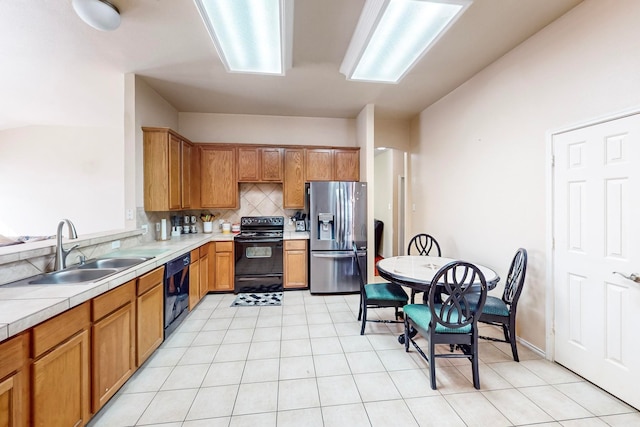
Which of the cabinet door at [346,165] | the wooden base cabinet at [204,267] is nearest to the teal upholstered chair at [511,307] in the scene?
the cabinet door at [346,165]

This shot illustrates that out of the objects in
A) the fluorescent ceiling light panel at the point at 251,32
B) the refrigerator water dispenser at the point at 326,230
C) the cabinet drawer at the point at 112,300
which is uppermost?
the fluorescent ceiling light panel at the point at 251,32

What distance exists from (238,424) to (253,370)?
52 centimetres

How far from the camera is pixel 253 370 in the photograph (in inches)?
82.6

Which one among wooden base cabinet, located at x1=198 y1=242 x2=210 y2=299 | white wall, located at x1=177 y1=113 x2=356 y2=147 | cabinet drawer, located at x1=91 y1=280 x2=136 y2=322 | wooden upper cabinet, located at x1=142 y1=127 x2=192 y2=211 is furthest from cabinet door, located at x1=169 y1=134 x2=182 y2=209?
cabinet drawer, located at x1=91 y1=280 x2=136 y2=322

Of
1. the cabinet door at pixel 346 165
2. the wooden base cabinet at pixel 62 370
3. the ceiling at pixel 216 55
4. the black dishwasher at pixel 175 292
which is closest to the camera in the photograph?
the wooden base cabinet at pixel 62 370

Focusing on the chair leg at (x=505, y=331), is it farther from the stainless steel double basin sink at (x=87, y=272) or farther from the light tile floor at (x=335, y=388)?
the stainless steel double basin sink at (x=87, y=272)

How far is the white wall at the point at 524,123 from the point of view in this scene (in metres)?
1.78

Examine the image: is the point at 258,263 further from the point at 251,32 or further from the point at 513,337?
the point at 513,337

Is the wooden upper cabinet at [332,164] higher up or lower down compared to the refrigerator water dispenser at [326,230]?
higher up

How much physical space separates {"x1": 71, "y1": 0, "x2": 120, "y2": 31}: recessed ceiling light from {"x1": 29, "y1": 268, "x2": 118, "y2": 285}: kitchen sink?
1.84 metres

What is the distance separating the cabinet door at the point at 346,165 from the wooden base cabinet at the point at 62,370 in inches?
136

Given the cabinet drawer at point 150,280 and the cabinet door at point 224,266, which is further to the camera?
the cabinet door at point 224,266

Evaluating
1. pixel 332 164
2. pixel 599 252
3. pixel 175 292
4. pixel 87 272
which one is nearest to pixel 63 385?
pixel 87 272

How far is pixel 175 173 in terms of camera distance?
11.2ft
